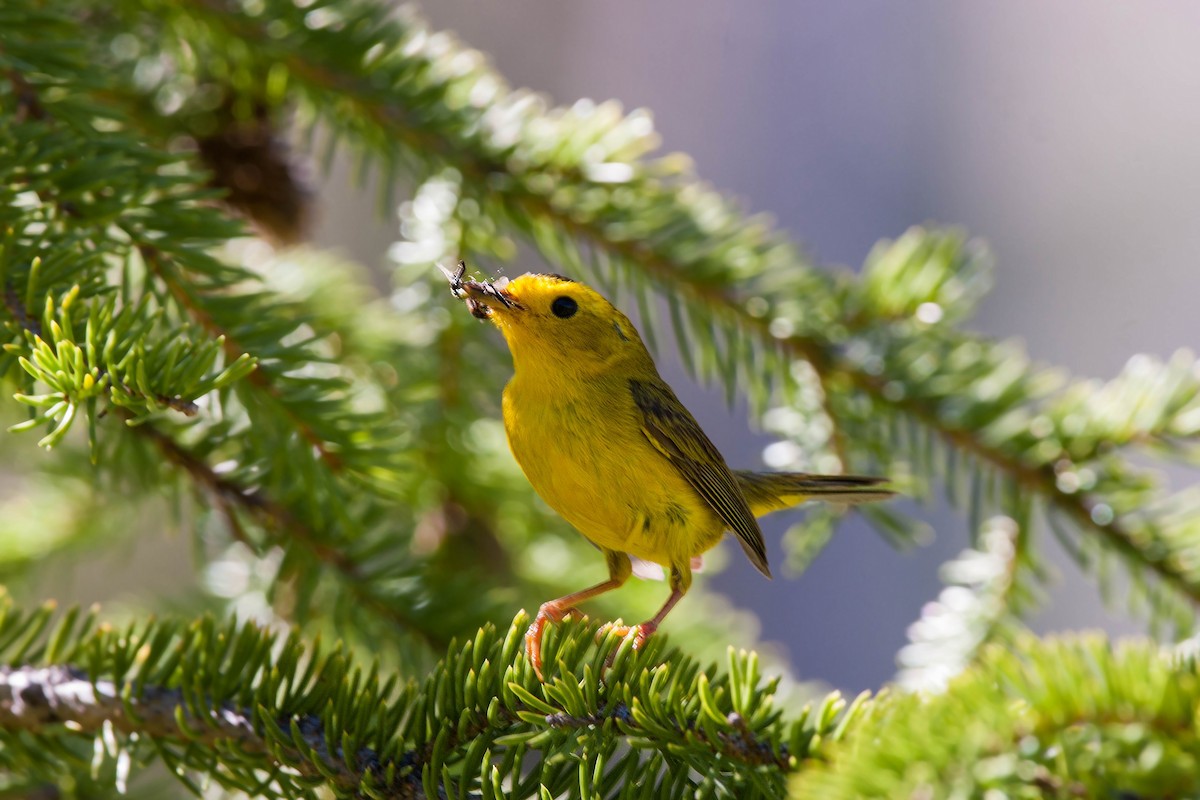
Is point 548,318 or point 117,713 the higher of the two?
point 548,318

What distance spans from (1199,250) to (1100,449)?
13.7ft

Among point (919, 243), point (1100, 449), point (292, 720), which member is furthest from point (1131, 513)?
point (292, 720)

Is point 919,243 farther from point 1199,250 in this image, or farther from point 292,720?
point 1199,250

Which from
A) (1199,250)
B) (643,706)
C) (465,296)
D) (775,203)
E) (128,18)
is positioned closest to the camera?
(643,706)

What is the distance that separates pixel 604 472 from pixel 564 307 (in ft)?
0.96

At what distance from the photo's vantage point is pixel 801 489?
1932mm

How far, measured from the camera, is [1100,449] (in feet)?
5.58

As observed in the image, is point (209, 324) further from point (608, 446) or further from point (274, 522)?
point (608, 446)

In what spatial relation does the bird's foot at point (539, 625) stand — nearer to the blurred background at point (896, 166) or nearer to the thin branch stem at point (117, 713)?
the thin branch stem at point (117, 713)

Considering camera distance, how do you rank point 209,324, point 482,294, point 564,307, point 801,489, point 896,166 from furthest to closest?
1. point 896,166
2. point 801,489
3. point 564,307
4. point 482,294
5. point 209,324

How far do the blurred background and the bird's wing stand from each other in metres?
3.44

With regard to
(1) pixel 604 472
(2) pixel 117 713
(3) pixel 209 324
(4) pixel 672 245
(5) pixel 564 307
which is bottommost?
(2) pixel 117 713

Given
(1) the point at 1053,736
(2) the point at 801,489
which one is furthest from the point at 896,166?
(1) the point at 1053,736

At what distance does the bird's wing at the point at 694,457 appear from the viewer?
179 centimetres
